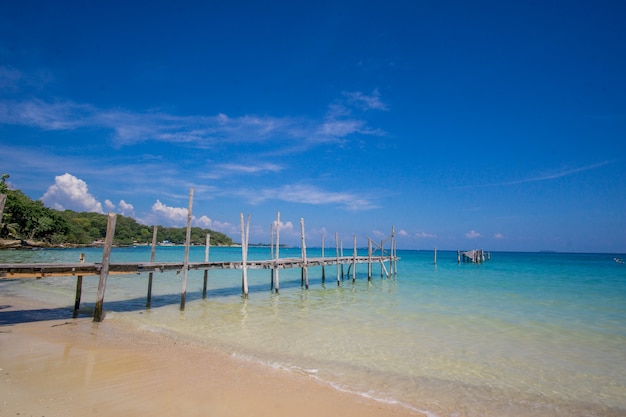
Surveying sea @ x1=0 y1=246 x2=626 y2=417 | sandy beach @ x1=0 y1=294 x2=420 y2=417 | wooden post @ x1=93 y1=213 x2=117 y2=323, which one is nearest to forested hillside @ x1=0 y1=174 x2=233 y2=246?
wooden post @ x1=93 y1=213 x2=117 y2=323

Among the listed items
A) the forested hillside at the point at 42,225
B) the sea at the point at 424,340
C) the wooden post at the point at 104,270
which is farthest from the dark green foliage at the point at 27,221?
the wooden post at the point at 104,270

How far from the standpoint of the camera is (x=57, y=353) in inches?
278

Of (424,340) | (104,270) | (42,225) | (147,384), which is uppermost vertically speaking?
(42,225)

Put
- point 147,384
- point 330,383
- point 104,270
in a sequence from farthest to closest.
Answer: point 104,270 → point 330,383 → point 147,384

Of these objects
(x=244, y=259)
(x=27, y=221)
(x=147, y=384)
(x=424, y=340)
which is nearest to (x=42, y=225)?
(x=27, y=221)

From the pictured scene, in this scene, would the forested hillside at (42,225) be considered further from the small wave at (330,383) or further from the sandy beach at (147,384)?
the small wave at (330,383)

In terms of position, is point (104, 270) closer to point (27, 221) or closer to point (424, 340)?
point (424, 340)

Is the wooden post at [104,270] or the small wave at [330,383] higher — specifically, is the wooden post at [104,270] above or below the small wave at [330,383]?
above

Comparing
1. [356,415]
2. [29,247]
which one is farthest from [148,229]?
[356,415]

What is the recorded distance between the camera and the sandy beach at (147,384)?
4793 mm

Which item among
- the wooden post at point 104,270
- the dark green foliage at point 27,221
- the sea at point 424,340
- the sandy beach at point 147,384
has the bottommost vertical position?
the sea at point 424,340

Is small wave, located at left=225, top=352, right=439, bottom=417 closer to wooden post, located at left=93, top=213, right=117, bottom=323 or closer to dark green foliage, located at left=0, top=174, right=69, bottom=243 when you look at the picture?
wooden post, located at left=93, top=213, right=117, bottom=323

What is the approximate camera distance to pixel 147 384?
5.59 metres

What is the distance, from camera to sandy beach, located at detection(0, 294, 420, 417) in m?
4.79
